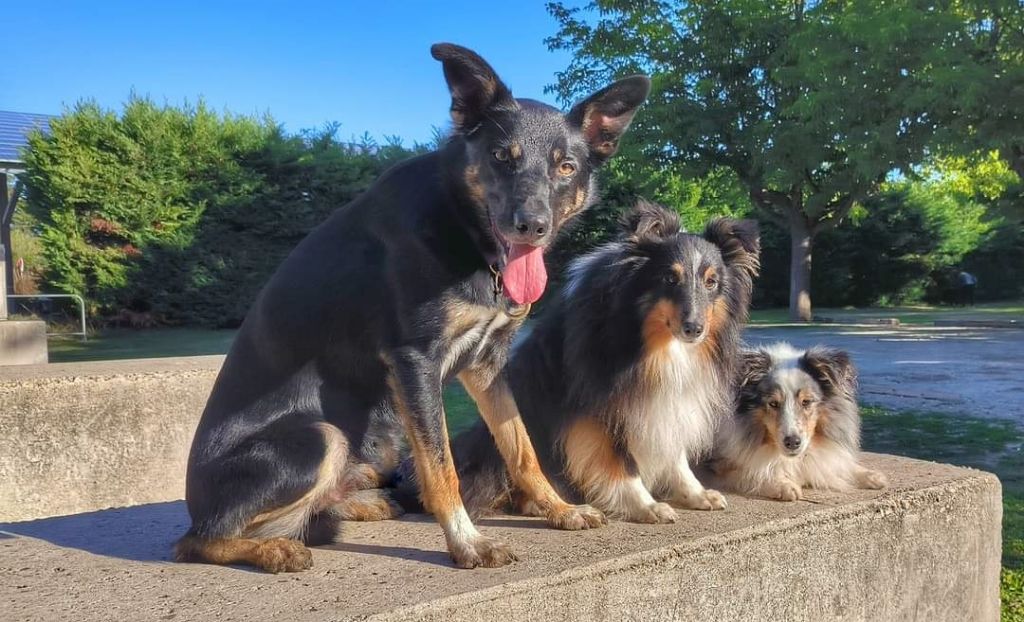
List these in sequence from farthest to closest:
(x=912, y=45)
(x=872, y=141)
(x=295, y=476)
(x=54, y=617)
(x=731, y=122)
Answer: (x=731, y=122), (x=872, y=141), (x=912, y=45), (x=295, y=476), (x=54, y=617)

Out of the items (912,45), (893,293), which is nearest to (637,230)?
(912,45)

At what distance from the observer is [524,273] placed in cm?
254

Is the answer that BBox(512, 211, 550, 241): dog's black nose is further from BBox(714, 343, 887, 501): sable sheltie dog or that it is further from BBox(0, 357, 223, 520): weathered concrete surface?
BBox(0, 357, 223, 520): weathered concrete surface

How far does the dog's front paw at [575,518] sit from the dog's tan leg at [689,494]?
0.42m

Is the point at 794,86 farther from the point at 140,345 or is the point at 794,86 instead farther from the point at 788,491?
the point at 788,491

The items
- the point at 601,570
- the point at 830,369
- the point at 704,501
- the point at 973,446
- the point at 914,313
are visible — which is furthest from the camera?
the point at 914,313

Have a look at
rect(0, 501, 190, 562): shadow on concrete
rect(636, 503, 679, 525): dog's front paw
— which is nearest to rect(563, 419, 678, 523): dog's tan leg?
rect(636, 503, 679, 525): dog's front paw

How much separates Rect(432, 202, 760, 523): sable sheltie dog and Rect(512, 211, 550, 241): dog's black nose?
805mm

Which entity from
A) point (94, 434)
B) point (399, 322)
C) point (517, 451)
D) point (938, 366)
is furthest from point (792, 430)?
point (938, 366)

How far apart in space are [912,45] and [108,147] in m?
16.3

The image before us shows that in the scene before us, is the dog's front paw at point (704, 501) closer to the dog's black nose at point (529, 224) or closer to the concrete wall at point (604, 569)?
the concrete wall at point (604, 569)

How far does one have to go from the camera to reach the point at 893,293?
31891 millimetres

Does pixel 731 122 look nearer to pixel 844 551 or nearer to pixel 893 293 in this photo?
pixel 893 293

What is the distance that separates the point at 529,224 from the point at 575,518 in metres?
1.25
